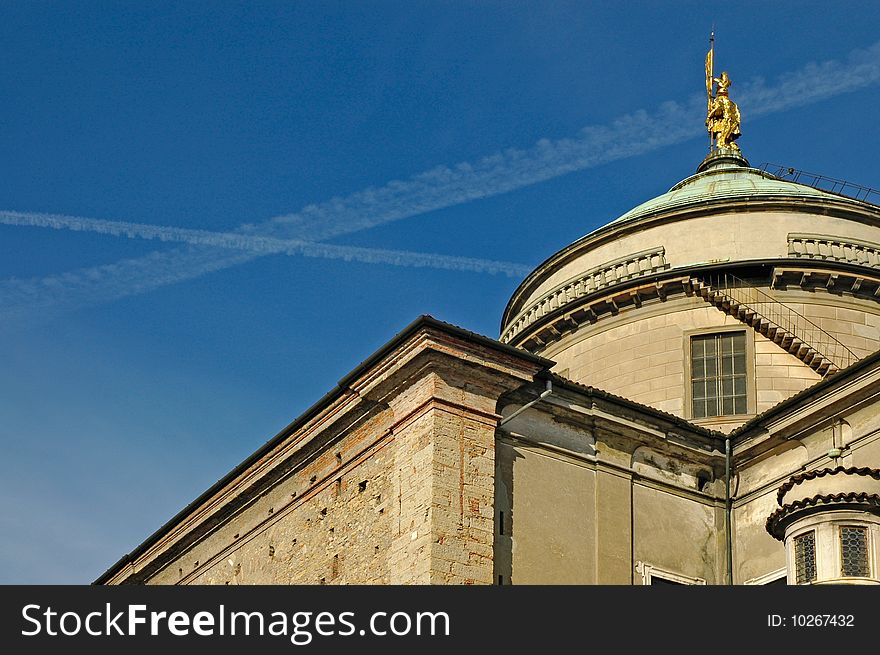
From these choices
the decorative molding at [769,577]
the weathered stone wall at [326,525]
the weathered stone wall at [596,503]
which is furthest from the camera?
the decorative molding at [769,577]

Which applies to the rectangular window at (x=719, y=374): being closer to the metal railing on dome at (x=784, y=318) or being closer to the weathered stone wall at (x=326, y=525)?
the metal railing on dome at (x=784, y=318)

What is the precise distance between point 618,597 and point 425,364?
7033 mm

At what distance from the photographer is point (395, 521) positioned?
1048 inches

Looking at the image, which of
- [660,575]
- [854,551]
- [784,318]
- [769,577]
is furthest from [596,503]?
[784,318]

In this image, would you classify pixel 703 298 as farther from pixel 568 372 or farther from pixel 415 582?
pixel 415 582

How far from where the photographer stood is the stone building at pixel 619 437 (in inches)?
1033

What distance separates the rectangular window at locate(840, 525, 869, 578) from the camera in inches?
979

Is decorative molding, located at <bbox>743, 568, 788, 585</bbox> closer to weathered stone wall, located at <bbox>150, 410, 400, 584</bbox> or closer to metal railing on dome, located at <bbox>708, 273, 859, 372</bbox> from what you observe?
metal railing on dome, located at <bbox>708, 273, 859, 372</bbox>

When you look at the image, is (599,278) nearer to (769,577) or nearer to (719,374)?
(719,374)

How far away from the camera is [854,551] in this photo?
25.1 m

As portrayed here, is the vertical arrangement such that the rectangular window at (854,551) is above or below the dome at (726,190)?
below

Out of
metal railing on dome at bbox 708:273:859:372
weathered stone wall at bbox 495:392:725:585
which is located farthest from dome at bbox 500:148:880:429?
weathered stone wall at bbox 495:392:725:585

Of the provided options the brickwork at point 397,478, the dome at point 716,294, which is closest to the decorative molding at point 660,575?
the brickwork at point 397,478

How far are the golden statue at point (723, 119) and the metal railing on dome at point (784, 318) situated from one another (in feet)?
27.8
